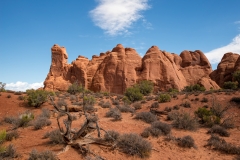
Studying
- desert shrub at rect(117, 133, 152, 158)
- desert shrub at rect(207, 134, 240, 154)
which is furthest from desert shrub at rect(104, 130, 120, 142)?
desert shrub at rect(207, 134, 240, 154)

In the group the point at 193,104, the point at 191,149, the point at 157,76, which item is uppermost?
the point at 157,76

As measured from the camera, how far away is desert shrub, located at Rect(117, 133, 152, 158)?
6.57 metres

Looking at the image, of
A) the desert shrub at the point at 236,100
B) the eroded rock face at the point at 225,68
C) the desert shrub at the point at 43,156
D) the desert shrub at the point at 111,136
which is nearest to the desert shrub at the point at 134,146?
the desert shrub at the point at 111,136

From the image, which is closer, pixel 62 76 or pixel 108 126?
pixel 108 126

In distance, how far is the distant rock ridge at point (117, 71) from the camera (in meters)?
40.5

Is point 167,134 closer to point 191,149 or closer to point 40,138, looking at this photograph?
point 191,149

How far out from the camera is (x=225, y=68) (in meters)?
45.2

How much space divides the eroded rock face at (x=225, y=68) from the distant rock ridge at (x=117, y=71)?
288 centimetres

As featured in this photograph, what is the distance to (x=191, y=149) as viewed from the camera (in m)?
7.57

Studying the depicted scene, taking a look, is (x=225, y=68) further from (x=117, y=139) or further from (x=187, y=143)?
(x=117, y=139)

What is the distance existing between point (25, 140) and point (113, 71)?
33.7 m

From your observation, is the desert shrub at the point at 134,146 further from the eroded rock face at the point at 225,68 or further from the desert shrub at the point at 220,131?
the eroded rock face at the point at 225,68

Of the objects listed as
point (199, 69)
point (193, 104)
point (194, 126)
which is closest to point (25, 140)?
point (194, 126)

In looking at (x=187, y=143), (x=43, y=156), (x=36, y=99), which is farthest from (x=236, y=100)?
(x=36, y=99)
